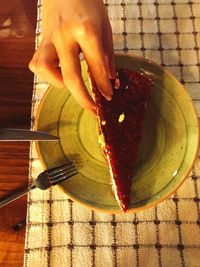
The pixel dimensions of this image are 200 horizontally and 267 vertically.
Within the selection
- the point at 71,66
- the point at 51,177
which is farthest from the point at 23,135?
the point at 71,66

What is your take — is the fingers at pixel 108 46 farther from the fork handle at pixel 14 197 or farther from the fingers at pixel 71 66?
the fork handle at pixel 14 197

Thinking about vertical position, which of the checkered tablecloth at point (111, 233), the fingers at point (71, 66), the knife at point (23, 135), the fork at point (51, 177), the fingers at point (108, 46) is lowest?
the checkered tablecloth at point (111, 233)

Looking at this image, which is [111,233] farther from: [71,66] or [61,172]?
[71,66]

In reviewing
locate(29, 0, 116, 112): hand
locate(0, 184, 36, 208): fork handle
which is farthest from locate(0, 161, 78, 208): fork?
locate(29, 0, 116, 112): hand

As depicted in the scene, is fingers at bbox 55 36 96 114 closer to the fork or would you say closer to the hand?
the hand

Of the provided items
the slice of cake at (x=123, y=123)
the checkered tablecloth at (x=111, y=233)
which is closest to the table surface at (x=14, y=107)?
the checkered tablecloth at (x=111, y=233)

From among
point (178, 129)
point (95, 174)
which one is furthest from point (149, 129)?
point (95, 174)

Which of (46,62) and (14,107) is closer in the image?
(46,62)
